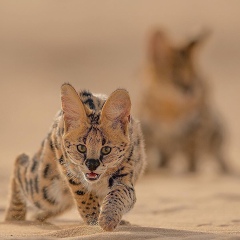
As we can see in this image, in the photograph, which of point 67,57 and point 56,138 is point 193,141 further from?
point 67,57

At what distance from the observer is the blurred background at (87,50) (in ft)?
79.9

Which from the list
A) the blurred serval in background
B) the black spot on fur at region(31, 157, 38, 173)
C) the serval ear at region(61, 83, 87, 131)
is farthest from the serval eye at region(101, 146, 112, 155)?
the blurred serval in background

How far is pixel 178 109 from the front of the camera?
14758 millimetres

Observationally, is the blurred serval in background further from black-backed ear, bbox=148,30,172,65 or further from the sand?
the sand

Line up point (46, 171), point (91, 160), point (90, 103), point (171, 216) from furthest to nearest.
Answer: point (171, 216) < point (46, 171) < point (90, 103) < point (91, 160)

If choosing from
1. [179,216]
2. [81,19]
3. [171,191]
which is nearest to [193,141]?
→ [171,191]

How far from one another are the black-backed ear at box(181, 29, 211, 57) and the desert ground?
1.00 feet

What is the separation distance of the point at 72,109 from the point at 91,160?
1.52 feet

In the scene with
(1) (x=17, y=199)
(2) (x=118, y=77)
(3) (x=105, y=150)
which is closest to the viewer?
(3) (x=105, y=150)

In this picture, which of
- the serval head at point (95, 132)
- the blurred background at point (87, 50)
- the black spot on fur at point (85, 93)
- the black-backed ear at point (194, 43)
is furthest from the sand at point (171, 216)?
→ the blurred background at point (87, 50)

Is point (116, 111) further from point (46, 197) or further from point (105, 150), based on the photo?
point (46, 197)

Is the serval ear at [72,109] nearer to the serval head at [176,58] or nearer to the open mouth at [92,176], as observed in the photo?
the open mouth at [92,176]

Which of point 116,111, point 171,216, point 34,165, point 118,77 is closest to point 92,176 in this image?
point 116,111

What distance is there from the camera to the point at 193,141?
14.4 m
